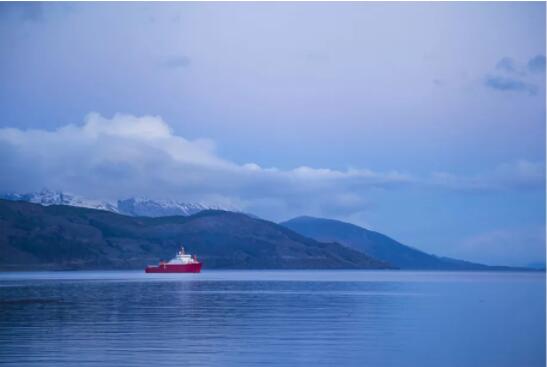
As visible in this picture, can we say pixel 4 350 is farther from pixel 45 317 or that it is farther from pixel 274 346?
pixel 45 317

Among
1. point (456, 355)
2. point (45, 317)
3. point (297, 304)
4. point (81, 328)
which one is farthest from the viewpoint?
point (297, 304)

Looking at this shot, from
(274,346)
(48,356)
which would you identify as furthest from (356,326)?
(48,356)

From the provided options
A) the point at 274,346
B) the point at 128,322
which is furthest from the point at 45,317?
the point at 274,346

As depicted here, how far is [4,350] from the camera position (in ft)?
124

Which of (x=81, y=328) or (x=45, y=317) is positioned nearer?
(x=81, y=328)

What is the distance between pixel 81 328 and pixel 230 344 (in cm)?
1156

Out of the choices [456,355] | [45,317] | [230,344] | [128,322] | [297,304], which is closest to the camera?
[456,355]

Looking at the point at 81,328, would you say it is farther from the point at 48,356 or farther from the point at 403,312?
the point at 403,312

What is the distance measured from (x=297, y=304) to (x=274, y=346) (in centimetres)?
3224

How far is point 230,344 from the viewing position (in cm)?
4028

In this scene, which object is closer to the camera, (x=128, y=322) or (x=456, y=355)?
(x=456, y=355)

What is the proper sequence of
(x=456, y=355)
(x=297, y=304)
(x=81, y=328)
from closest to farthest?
(x=456, y=355), (x=81, y=328), (x=297, y=304)

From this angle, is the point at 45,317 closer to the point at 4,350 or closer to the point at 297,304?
the point at 4,350

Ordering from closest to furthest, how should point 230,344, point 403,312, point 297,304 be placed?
point 230,344, point 403,312, point 297,304
